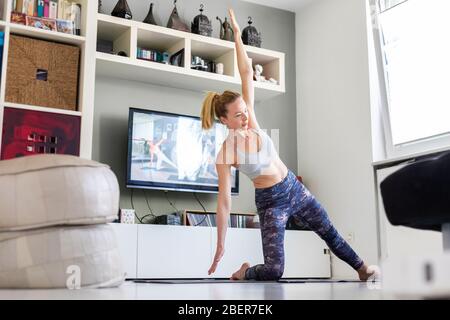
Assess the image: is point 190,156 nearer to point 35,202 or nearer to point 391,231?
point 391,231

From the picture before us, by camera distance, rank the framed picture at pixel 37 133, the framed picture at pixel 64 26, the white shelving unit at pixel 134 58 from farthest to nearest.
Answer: the framed picture at pixel 64 26 → the white shelving unit at pixel 134 58 → the framed picture at pixel 37 133

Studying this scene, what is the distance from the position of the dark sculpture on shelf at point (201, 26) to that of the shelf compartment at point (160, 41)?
251 mm

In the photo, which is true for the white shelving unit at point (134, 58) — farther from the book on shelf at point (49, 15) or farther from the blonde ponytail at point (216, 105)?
the blonde ponytail at point (216, 105)

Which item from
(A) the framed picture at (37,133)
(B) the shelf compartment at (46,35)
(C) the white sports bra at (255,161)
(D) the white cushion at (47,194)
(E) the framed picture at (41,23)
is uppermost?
(E) the framed picture at (41,23)

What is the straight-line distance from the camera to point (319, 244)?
4910 mm

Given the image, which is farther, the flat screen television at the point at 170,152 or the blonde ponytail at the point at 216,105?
the flat screen television at the point at 170,152

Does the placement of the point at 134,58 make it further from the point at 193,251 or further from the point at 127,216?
the point at 193,251

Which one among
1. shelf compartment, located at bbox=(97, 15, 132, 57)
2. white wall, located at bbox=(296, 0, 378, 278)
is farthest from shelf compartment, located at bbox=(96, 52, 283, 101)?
white wall, located at bbox=(296, 0, 378, 278)

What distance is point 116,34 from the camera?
14.9 ft

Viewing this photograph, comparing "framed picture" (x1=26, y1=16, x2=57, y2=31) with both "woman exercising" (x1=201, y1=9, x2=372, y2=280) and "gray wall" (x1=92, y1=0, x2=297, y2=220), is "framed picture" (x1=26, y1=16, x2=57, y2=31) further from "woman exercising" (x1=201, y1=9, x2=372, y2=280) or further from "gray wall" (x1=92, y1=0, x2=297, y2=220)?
"woman exercising" (x1=201, y1=9, x2=372, y2=280)

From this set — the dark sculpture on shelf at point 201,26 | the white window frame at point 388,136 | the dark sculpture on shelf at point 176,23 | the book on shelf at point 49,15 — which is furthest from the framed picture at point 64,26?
the white window frame at point 388,136

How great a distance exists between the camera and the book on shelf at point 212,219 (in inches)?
173

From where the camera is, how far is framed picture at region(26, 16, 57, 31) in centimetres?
374
